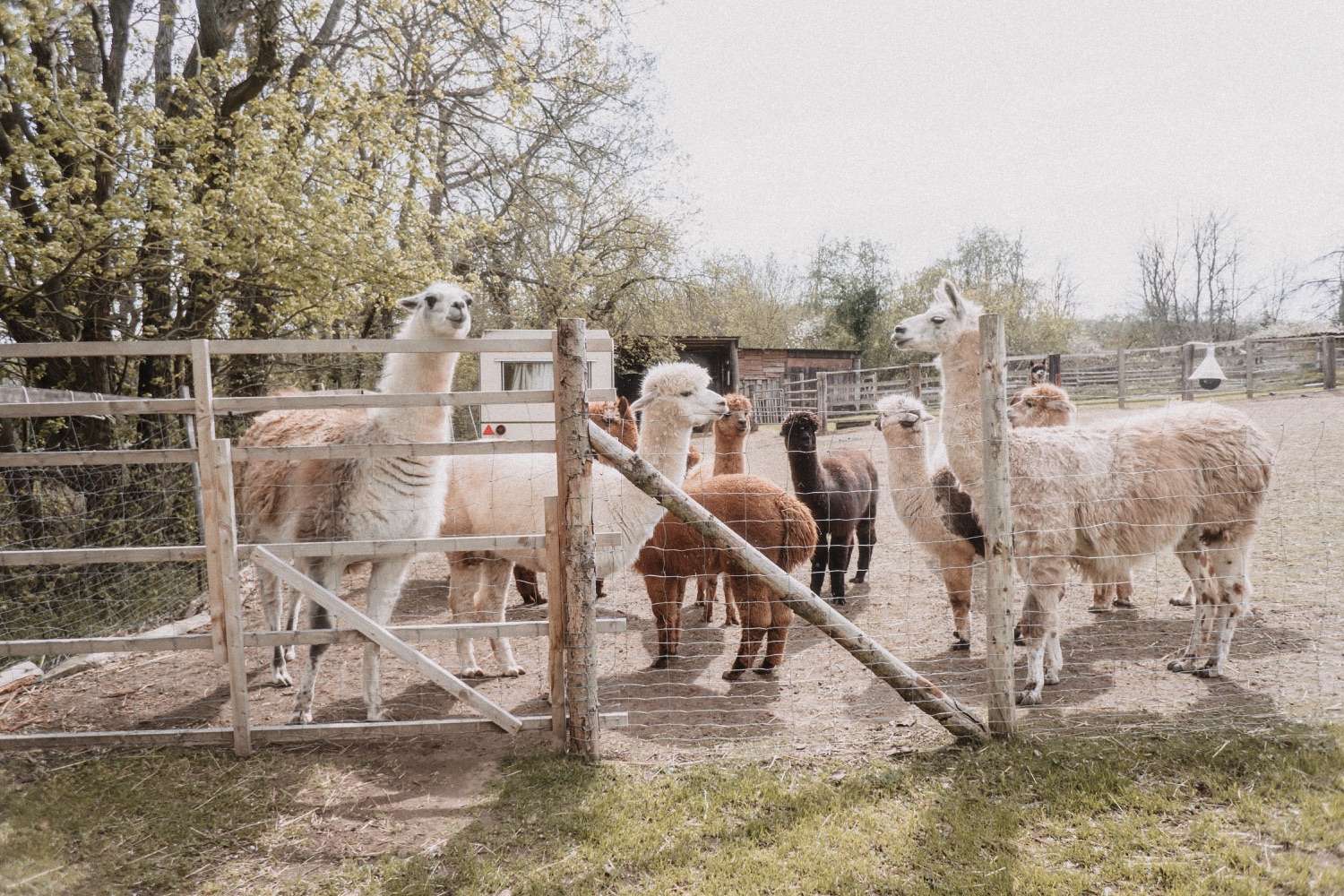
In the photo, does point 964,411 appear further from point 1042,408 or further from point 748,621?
point 1042,408

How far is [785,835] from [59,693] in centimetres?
477

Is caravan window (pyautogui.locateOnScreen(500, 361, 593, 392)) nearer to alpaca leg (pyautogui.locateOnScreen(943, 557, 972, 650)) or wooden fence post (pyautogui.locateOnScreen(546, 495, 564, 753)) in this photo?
alpaca leg (pyautogui.locateOnScreen(943, 557, 972, 650))

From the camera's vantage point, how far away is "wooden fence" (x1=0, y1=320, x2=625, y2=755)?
3.32 meters

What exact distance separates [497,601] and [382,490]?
4.03 feet

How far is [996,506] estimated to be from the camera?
3369 mm

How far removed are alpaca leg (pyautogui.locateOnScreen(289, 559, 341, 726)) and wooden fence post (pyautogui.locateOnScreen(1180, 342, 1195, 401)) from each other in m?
21.5

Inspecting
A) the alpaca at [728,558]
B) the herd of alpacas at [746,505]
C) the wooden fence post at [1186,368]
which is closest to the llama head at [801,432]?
the herd of alpacas at [746,505]

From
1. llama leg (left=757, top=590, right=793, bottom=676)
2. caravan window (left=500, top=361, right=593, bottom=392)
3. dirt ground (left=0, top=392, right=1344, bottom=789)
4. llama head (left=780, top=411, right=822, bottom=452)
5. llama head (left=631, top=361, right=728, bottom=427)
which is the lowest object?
dirt ground (left=0, top=392, right=1344, bottom=789)

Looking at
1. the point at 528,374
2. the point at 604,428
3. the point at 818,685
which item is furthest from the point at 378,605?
the point at 528,374

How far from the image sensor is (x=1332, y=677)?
4.07 m

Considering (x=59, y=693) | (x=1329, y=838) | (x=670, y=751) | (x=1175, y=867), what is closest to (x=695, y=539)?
(x=670, y=751)

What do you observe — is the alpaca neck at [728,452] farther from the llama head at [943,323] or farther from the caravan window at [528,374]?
the caravan window at [528,374]

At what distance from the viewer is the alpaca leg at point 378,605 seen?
3988mm

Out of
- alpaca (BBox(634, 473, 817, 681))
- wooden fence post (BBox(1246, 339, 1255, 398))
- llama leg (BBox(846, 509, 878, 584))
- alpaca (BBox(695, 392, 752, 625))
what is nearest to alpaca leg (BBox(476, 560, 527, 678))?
alpaca (BBox(634, 473, 817, 681))
